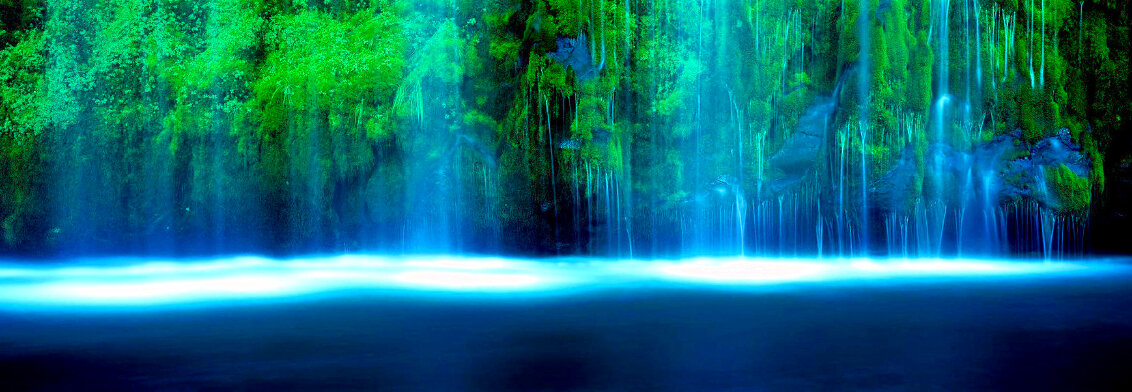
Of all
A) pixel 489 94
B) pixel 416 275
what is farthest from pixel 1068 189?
pixel 416 275

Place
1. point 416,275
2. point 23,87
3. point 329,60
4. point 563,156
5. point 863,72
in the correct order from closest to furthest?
point 416,275, point 863,72, point 563,156, point 329,60, point 23,87

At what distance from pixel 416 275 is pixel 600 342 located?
18.4ft

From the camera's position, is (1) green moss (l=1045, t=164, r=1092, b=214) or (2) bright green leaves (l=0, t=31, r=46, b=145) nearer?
(1) green moss (l=1045, t=164, r=1092, b=214)

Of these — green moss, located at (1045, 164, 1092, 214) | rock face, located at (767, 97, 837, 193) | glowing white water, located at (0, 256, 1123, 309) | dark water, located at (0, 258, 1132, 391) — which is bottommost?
dark water, located at (0, 258, 1132, 391)

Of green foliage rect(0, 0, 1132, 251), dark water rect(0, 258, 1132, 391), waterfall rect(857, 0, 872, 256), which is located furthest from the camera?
green foliage rect(0, 0, 1132, 251)

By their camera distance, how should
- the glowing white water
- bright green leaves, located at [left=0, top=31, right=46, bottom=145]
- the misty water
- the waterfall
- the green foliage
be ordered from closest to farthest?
the glowing white water
the misty water
the waterfall
the green foliage
bright green leaves, located at [left=0, top=31, right=46, bottom=145]

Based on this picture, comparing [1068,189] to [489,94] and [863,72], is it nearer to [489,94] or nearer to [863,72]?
[863,72]

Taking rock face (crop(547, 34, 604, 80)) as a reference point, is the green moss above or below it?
below

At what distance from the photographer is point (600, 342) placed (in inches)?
293

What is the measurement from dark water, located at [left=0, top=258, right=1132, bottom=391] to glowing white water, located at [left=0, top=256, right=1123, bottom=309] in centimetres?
73

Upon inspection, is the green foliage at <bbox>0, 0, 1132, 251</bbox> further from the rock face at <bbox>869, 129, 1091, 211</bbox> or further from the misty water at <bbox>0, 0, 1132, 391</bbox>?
the rock face at <bbox>869, 129, 1091, 211</bbox>

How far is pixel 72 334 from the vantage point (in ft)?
25.7

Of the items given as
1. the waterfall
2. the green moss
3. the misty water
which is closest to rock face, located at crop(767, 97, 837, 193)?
the misty water

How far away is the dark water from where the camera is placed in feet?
20.0
